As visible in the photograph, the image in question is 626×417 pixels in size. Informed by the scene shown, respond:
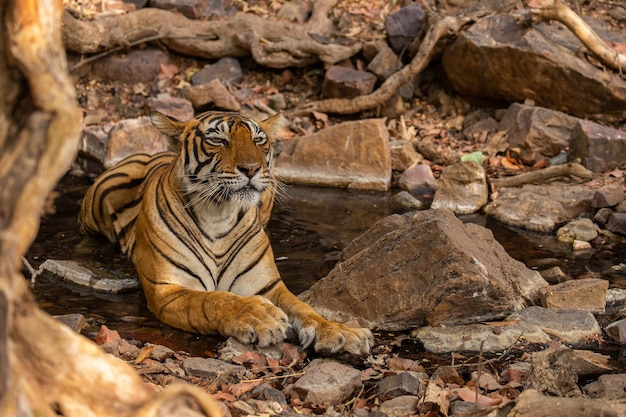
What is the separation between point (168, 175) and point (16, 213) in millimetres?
3910

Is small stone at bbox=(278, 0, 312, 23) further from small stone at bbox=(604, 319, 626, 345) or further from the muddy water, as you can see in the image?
small stone at bbox=(604, 319, 626, 345)

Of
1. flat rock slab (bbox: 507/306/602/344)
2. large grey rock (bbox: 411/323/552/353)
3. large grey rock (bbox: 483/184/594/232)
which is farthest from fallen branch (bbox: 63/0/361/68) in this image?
large grey rock (bbox: 411/323/552/353)

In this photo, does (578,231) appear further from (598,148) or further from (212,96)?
(212,96)

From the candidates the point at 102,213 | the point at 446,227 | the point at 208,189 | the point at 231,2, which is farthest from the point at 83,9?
the point at 446,227

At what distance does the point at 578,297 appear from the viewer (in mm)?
5684

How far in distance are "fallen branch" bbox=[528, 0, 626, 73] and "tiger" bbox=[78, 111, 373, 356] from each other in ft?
17.1

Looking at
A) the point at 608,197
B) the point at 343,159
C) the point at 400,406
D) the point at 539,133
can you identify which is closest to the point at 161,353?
the point at 400,406

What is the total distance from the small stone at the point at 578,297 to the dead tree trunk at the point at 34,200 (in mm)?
3794

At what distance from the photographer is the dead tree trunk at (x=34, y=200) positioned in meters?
2.12

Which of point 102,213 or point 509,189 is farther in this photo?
point 509,189

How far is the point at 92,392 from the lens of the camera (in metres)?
2.40

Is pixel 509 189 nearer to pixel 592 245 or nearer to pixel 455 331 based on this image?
pixel 592 245

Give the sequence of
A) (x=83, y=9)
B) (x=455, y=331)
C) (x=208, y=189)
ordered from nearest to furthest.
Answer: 1. (x=455, y=331)
2. (x=208, y=189)
3. (x=83, y=9)

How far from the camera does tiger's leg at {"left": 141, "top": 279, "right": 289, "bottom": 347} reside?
492 cm
